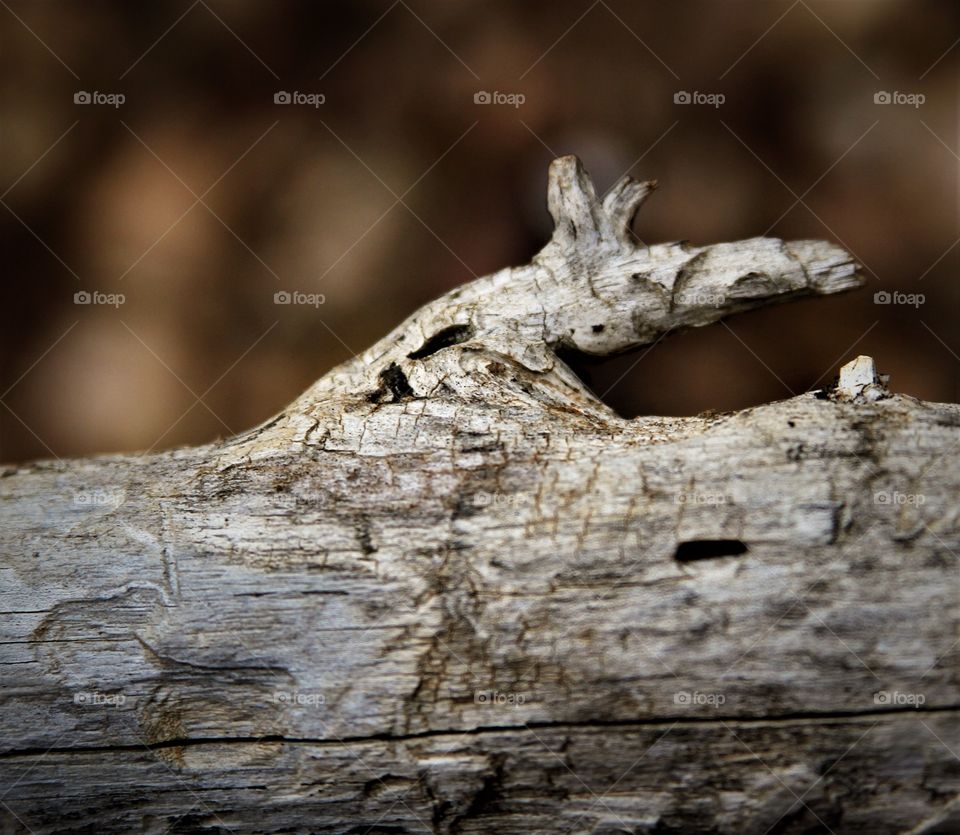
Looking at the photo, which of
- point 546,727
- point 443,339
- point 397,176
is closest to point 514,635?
point 546,727

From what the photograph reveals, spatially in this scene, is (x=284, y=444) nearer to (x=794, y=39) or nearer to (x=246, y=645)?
(x=246, y=645)

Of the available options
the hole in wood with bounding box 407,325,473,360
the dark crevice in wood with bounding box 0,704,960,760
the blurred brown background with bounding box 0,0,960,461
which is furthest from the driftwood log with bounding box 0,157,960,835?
the blurred brown background with bounding box 0,0,960,461

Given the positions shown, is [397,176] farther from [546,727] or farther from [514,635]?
[546,727]

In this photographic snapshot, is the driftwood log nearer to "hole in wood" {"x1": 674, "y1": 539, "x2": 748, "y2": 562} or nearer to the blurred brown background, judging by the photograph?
"hole in wood" {"x1": 674, "y1": 539, "x2": 748, "y2": 562}

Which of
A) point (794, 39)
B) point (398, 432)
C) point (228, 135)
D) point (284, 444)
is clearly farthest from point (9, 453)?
point (794, 39)

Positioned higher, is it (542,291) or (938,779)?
(542,291)

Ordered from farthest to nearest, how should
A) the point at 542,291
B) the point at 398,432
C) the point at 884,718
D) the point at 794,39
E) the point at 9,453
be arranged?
the point at 9,453
the point at 794,39
the point at 542,291
the point at 398,432
the point at 884,718
